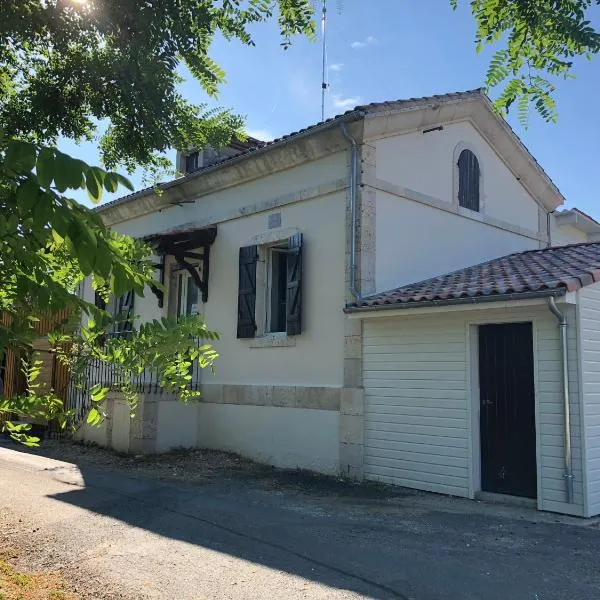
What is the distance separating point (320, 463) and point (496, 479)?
9.15 ft

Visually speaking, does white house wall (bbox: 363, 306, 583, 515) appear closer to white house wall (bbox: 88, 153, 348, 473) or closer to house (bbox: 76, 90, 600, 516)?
house (bbox: 76, 90, 600, 516)

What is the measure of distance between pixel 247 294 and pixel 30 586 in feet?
23.4

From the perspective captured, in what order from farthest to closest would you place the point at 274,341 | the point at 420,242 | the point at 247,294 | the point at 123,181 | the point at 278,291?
the point at 278,291, the point at 247,294, the point at 274,341, the point at 420,242, the point at 123,181

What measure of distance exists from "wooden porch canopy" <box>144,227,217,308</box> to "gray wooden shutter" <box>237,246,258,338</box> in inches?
41.9

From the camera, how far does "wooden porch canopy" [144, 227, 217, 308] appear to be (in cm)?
1201

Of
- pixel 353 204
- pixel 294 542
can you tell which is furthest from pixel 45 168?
pixel 353 204

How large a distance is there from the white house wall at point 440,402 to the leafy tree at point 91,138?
380cm

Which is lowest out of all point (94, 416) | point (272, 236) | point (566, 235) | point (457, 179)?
point (94, 416)

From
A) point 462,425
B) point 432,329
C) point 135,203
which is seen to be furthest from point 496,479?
point 135,203

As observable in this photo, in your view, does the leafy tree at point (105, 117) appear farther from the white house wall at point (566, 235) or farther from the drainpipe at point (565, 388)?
the white house wall at point (566, 235)

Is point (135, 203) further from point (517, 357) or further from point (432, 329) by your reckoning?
point (517, 357)

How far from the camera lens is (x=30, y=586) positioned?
471 centimetres

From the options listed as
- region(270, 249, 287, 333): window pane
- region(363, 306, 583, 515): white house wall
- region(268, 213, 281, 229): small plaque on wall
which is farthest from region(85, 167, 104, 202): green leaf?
region(270, 249, 287, 333): window pane

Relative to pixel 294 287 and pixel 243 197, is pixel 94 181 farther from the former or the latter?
pixel 243 197
